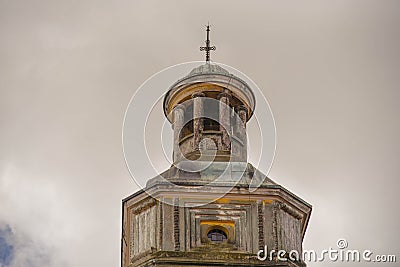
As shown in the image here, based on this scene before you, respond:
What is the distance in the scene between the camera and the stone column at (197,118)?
123 feet

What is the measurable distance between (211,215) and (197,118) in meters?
3.74

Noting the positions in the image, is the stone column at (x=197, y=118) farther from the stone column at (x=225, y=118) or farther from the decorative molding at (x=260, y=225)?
the decorative molding at (x=260, y=225)

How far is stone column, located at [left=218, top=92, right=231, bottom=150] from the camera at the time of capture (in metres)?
37.5

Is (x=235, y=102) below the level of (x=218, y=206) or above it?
above

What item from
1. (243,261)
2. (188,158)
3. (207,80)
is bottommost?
(243,261)

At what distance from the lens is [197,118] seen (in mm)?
38094

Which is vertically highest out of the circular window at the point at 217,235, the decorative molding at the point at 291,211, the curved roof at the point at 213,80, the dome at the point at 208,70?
the dome at the point at 208,70

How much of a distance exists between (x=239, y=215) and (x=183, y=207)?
130cm

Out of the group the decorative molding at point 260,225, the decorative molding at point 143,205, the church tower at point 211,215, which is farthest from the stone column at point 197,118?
the decorative molding at point 260,225

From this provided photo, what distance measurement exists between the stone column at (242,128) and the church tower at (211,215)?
0.32 feet

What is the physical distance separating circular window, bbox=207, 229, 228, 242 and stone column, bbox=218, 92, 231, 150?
9.65 feet

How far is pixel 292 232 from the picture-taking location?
118ft

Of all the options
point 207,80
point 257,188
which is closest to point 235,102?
point 207,80

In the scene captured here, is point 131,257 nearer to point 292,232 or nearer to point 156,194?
point 156,194
